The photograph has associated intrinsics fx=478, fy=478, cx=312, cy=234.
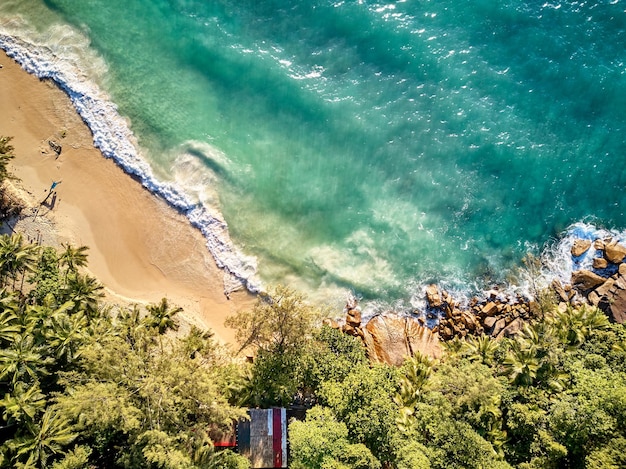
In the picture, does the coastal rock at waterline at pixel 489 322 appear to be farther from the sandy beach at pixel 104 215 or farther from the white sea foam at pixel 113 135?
the sandy beach at pixel 104 215

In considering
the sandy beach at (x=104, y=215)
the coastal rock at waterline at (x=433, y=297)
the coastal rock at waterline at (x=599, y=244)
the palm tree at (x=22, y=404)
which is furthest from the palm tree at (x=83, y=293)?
the coastal rock at waterline at (x=599, y=244)

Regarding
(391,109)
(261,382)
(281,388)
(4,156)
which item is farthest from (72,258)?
(391,109)

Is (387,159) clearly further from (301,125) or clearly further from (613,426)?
(613,426)

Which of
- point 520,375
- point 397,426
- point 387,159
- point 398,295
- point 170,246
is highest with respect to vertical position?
point 387,159

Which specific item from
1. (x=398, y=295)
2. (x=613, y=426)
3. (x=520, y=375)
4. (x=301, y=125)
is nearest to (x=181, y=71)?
(x=301, y=125)

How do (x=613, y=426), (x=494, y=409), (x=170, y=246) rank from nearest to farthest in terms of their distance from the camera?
(x=613, y=426) < (x=494, y=409) < (x=170, y=246)

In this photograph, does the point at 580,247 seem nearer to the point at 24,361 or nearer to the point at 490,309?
the point at 490,309

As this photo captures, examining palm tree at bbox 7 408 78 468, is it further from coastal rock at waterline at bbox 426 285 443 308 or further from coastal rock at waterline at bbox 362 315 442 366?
coastal rock at waterline at bbox 426 285 443 308
